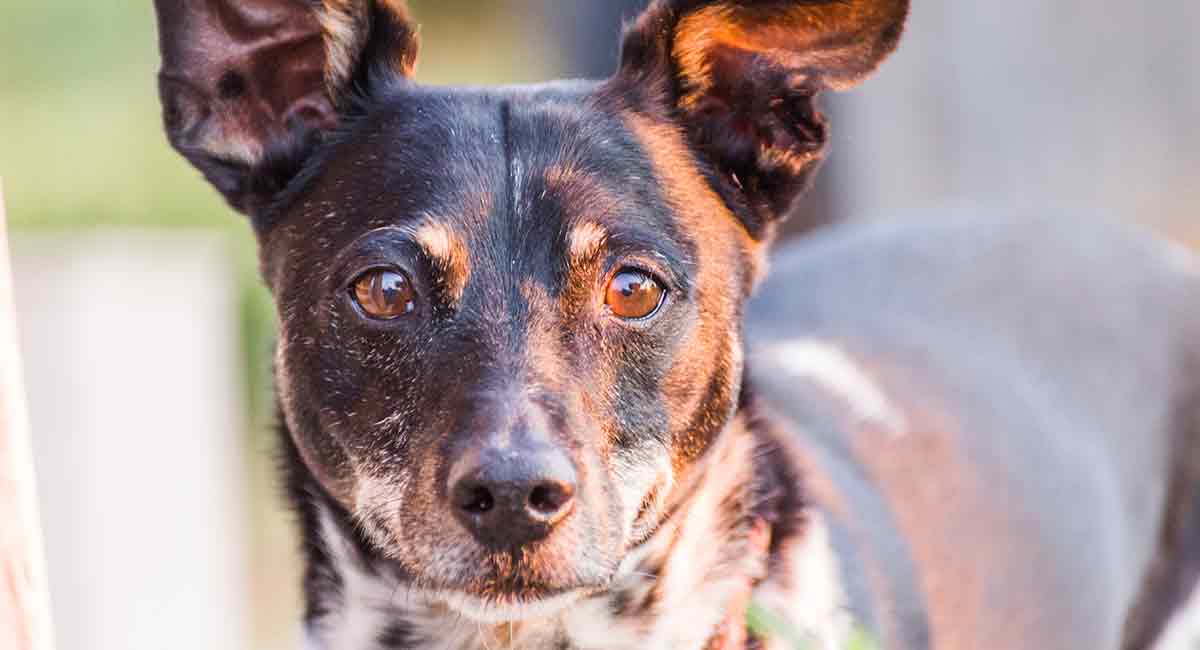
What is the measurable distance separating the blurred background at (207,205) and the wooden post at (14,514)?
41.7 inches

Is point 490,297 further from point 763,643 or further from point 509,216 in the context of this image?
point 763,643

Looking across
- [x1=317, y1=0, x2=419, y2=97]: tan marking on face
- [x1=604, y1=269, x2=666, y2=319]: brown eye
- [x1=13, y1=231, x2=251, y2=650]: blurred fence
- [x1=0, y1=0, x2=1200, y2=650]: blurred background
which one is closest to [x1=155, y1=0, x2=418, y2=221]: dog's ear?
[x1=317, y1=0, x2=419, y2=97]: tan marking on face

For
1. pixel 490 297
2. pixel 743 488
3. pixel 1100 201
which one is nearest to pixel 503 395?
pixel 490 297

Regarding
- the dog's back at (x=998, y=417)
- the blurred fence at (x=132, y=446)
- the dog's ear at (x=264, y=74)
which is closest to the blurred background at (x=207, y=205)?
the blurred fence at (x=132, y=446)

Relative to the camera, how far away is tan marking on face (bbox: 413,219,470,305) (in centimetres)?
292

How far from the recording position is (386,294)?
9.77 ft

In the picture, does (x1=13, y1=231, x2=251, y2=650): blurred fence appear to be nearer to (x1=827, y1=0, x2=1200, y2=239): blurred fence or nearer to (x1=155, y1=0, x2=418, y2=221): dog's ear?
(x1=155, y1=0, x2=418, y2=221): dog's ear

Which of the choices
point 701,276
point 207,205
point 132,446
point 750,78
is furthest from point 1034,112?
point 701,276

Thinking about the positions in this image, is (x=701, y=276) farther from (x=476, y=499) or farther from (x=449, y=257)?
(x=476, y=499)

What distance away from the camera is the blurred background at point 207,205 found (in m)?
5.81

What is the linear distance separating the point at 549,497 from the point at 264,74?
121cm

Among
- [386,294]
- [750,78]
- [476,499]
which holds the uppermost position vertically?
[750,78]

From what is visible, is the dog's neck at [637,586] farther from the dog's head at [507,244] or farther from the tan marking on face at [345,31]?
the tan marking on face at [345,31]

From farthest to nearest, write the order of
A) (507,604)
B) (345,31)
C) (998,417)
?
(998,417)
(345,31)
(507,604)
